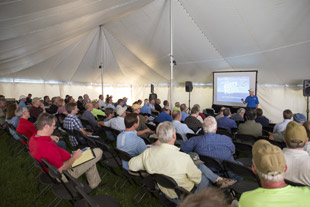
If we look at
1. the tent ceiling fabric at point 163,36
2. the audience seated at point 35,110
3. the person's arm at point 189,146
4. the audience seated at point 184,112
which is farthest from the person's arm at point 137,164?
the audience seated at point 35,110

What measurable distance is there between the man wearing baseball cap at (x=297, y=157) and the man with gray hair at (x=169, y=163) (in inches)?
34.0

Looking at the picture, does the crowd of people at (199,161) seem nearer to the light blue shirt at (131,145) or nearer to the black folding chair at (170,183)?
the light blue shirt at (131,145)

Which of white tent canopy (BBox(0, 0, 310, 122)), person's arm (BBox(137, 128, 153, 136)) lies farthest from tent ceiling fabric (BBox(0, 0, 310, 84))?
person's arm (BBox(137, 128, 153, 136))

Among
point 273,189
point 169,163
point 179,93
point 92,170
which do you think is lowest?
point 92,170

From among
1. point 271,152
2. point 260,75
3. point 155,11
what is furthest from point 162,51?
point 271,152

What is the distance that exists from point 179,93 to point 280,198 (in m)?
12.9

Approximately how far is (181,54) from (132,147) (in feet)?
26.2

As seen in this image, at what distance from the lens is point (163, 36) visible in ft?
30.8

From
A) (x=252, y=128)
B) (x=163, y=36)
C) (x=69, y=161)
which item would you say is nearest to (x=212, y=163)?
(x=69, y=161)

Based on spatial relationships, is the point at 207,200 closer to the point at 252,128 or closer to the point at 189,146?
the point at 189,146

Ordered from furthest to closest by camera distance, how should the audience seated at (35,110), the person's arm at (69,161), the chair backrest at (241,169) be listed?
1. the audience seated at (35,110)
2. the person's arm at (69,161)
3. the chair backrest at (241,169)

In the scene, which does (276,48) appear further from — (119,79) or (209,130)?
(119,79)

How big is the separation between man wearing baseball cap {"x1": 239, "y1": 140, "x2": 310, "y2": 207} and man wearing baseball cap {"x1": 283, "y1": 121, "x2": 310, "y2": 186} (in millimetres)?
780

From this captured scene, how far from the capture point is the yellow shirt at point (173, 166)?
2012 mm
